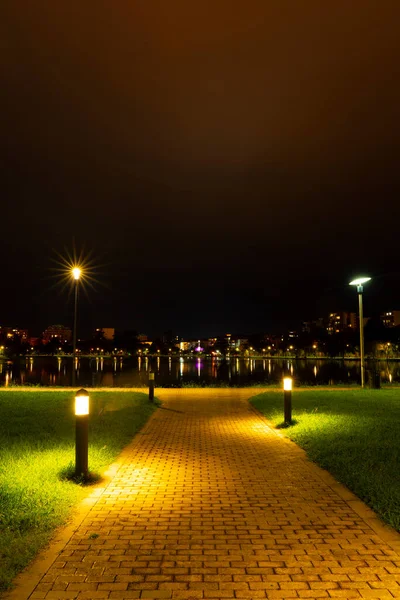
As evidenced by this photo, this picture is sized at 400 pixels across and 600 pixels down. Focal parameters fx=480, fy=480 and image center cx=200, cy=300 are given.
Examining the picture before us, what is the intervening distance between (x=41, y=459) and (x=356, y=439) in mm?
6020

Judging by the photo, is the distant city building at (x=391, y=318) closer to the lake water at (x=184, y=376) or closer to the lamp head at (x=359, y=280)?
the lake water at (x=184, y=376)

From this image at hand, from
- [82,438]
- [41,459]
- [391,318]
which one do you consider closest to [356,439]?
[82,438]

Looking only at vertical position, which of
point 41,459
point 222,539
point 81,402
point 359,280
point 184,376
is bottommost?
point 184,376

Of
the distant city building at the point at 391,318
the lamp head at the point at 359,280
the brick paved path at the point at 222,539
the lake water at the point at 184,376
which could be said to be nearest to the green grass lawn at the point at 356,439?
the brick paved path at the point at 222,539

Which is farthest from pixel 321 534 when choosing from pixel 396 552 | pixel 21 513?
pixel 21 513

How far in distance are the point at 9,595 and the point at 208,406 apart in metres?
13.5

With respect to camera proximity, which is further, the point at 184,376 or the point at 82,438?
the point at 184,376

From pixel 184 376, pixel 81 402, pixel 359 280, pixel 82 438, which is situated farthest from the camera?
pixel 184 376

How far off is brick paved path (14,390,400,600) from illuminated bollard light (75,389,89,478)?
503 mm

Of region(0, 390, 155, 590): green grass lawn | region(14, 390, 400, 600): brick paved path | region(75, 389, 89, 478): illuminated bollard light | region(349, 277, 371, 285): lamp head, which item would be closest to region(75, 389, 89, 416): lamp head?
region(75, 389, 89, 478): illuminated bollard light

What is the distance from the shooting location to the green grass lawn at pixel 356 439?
6.46 meters

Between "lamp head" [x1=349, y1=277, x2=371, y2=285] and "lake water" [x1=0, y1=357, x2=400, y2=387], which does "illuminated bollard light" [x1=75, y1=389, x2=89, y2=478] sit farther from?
"lake water" [x1=0, y1=357, x2=400, y2=387]

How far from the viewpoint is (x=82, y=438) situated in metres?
7.12

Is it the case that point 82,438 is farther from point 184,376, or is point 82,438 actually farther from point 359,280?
point 184,376
